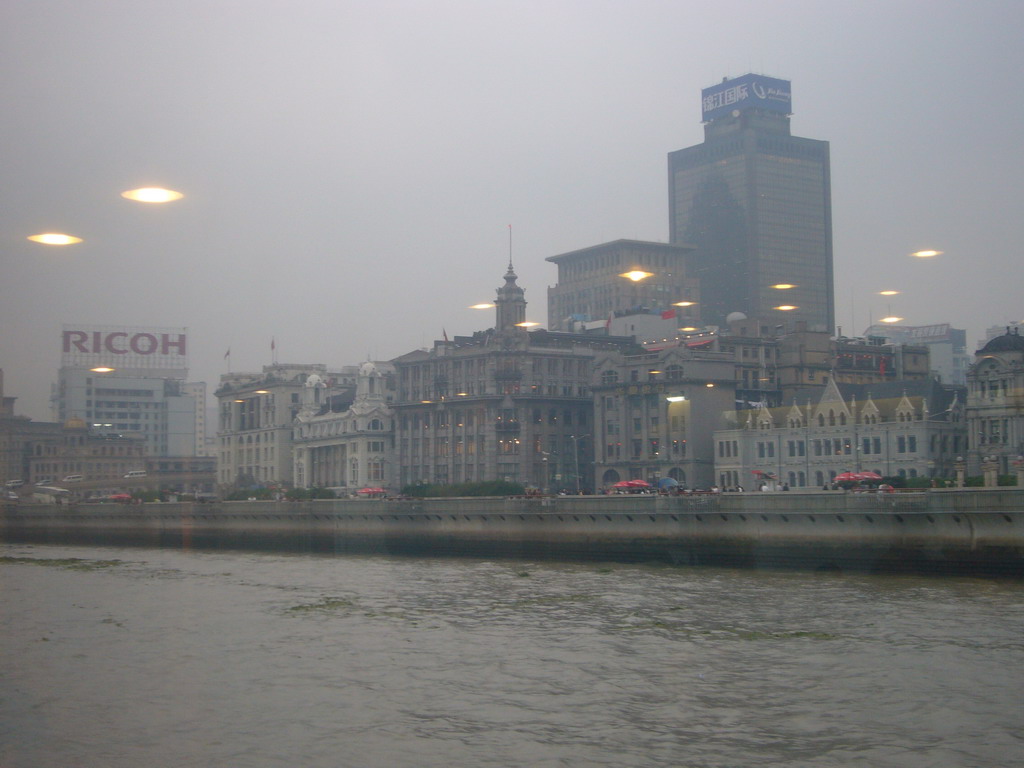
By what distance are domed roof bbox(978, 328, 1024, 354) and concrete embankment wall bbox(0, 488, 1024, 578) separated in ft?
137

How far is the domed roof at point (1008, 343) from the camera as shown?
92.6 m

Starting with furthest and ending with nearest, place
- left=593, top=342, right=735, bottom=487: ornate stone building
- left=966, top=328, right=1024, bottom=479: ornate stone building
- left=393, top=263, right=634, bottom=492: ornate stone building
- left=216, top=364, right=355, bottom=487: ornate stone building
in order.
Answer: left=216, top=364, right=355, bottom=487: ornate stone building → left=393, top=263, right=634, bottom=492: ornate stone building → left=593, top=342, right=735, bottom=487: ornate stone building → left=966, top=328, right=1024, bottom=479: ornate stone building

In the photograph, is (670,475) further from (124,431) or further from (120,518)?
(124,431)

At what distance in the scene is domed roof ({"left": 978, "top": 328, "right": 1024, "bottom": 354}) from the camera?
92.6 m

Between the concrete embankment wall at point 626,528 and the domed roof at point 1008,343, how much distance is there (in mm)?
41716

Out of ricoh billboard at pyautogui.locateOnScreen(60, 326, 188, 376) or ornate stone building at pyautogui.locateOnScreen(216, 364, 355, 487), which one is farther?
ornate stone building at pyautogui.locateOnScreen(216, 364, 355, 487)

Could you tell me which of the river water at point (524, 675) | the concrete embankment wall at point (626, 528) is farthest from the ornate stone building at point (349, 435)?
the river water at point (524, 675)

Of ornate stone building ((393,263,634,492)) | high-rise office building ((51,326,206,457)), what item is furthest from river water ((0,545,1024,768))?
ornate stone building ((393,263,634,492))

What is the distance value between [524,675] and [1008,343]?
242 feet

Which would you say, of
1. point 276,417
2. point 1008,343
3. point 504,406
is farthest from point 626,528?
point 276,417

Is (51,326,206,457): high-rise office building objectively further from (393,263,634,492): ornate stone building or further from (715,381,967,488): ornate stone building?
(393,263,634,492): ornate stone building

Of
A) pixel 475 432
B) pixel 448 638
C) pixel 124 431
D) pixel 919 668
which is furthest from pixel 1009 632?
pixel 475 432

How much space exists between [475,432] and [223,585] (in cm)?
9220

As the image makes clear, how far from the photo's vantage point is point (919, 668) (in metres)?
30.9
